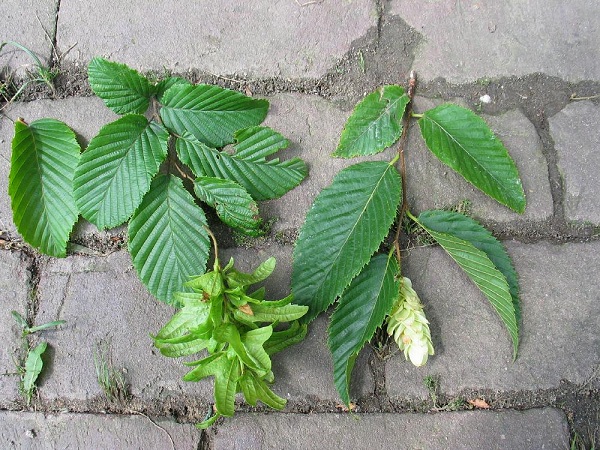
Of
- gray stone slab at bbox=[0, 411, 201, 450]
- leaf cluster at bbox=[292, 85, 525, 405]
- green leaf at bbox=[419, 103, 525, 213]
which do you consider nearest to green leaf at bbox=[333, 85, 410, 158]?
leaf cluster at bbox=[292, 85, 525, 405]

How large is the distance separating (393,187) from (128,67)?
2.81 feet

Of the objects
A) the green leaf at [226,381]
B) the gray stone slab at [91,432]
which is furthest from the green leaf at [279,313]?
the gray stone slab at [91,432]

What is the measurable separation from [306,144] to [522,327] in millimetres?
821

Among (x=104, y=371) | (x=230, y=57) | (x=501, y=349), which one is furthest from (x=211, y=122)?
(x=501, y=349)

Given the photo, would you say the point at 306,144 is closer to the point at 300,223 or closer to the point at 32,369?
the point at 300,223

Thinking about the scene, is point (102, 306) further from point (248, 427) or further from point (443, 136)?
point (443, 136)

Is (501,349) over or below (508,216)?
below

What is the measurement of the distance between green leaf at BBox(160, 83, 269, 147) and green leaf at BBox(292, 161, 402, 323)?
0.34 metres

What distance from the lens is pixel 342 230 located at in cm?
157

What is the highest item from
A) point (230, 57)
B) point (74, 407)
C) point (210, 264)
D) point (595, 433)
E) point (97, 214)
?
point (230, 57)

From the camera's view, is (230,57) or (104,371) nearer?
(104,371)

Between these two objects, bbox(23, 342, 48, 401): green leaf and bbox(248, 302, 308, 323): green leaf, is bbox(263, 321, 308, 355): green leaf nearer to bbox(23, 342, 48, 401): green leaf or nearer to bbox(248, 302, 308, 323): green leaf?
bbox(248, 302, 308, 323): green leaf

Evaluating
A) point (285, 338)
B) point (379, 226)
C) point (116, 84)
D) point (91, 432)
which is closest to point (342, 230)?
point (379, 226)

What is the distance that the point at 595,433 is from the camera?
1.59 metres
